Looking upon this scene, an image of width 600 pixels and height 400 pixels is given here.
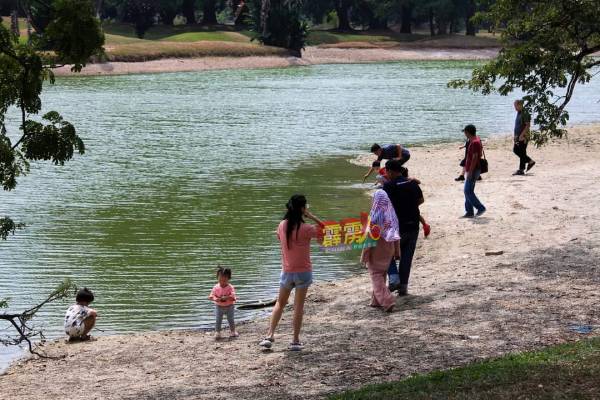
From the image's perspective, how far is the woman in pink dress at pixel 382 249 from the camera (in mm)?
13016

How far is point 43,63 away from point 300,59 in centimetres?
8390

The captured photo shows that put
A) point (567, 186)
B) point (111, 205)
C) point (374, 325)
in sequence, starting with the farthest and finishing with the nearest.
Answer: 1. point (111, 205)
2. point (567, 186)
3. point (374, 325)

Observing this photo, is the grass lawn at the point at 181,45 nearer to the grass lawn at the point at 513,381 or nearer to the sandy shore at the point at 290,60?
the sandy shore at the point at 290,60

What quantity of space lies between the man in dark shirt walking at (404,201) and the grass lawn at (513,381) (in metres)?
3.63

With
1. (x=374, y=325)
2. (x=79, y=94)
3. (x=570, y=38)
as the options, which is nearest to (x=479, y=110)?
(x=79, y=94)

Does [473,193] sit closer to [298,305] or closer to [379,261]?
[379,261]

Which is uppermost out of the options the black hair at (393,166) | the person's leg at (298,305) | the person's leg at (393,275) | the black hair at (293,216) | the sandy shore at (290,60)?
the black hair at (393,166)

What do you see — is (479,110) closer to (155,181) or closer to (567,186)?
(155,181)

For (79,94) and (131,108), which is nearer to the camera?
(131,108)

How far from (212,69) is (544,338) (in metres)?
75.9

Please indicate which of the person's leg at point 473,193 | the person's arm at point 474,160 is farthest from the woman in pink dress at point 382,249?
the person's leg at point 473,193

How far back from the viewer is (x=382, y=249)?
43.6ft

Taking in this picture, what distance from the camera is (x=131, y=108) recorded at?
5219 centimetres

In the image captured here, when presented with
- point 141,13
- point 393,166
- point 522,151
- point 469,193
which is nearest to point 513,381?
point 393,166
